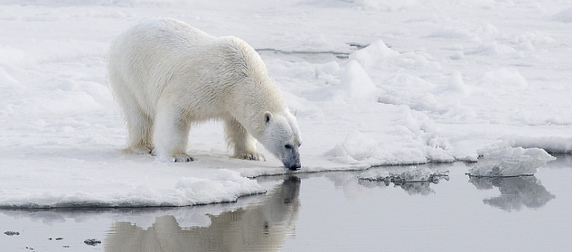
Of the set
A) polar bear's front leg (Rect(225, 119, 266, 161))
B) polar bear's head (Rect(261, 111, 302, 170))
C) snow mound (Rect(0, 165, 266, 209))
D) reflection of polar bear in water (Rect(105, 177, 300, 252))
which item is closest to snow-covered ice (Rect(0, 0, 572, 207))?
snow mound (Rect(0, 165, 266, 209))

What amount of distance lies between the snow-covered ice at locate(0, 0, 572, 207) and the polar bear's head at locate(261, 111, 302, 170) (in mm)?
260

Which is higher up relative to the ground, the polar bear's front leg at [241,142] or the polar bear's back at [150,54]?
the polar bear's back at [150,54]

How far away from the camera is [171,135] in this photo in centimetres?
757

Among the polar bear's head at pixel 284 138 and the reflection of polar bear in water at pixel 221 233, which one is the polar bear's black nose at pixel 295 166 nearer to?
the polar bear's head at pixel 284 138

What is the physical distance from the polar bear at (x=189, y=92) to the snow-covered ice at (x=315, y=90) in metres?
0.26

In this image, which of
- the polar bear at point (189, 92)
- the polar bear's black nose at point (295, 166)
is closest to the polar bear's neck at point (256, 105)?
the polar bear at point (189, 92)

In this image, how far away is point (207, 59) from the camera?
7574mm

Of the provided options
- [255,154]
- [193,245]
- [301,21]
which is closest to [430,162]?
[255,154]

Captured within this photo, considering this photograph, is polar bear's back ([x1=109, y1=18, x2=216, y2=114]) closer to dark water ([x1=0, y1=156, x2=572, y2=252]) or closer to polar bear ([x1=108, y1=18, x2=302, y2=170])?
polar bear ([x1=108, y1=18, x2=302, y2=170])

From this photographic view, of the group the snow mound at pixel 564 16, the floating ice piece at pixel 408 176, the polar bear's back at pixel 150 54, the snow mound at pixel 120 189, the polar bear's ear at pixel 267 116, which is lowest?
the snow mound at pixel 120 189

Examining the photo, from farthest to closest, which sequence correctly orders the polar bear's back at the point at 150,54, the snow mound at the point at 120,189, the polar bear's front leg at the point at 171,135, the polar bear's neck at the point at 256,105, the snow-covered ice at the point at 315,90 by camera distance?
the polar bear's back at the point at 150,54 → the polar bear's front leg at the point at 171,135 → the polar bear's neck at the point at 256,105 → the snow-covered ice at the point at 315,90 → the snow mound at the point at 120,189

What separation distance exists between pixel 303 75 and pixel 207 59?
5276 mm

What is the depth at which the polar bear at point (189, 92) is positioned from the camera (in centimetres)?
732

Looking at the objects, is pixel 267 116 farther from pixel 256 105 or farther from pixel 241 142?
pixel 241 142
